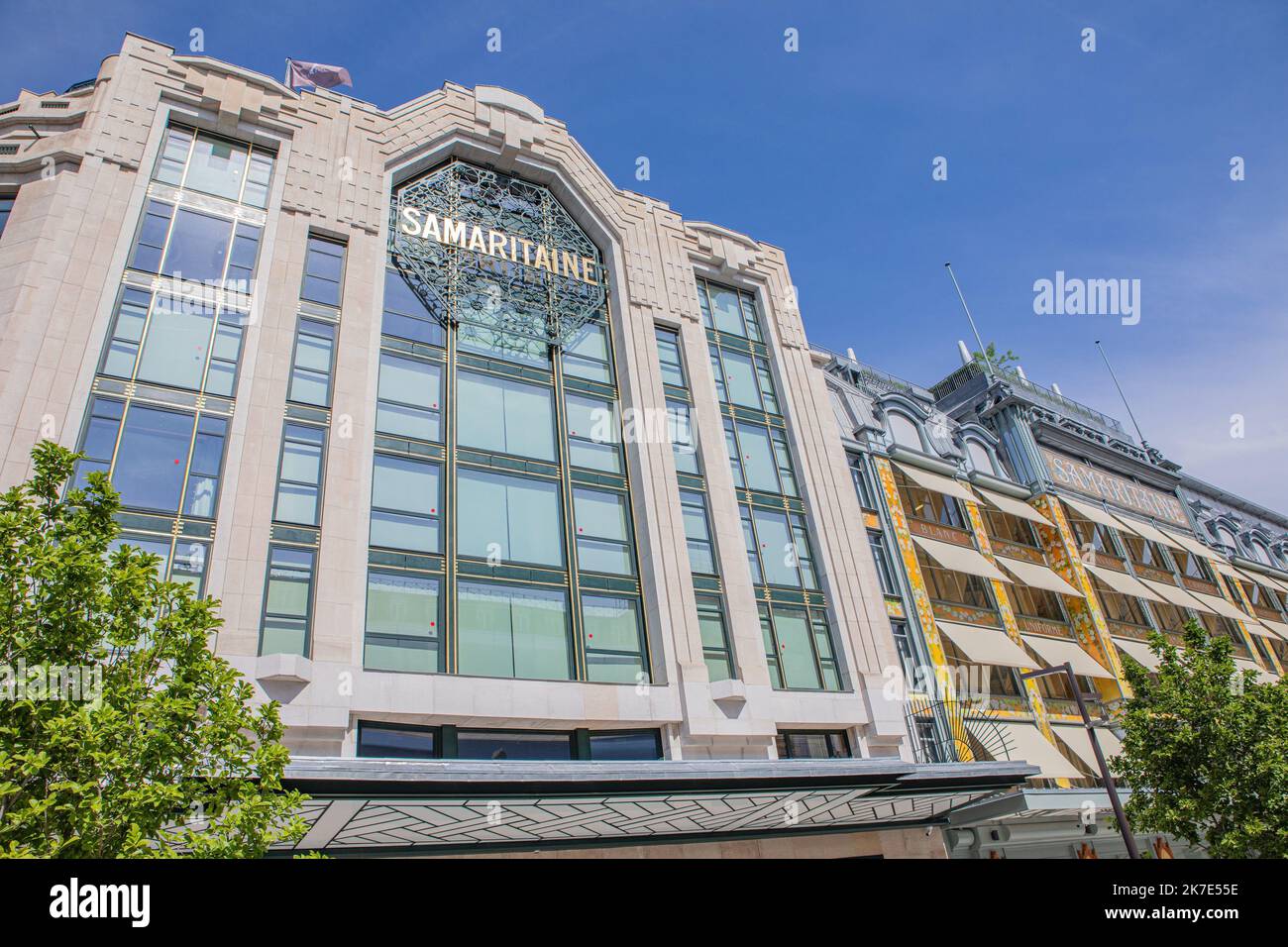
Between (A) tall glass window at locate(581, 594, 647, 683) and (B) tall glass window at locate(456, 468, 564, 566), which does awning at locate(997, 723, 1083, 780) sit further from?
(B) tall glass window at locate(456, 468, 564, 566)

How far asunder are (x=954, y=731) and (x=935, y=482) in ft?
34.5

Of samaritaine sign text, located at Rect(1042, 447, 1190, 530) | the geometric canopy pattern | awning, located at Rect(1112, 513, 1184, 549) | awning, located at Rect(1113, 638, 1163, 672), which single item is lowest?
the geometric canopy pattern

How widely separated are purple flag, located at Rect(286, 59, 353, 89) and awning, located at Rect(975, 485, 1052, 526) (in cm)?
2823

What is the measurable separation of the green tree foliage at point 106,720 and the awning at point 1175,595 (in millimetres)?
39503

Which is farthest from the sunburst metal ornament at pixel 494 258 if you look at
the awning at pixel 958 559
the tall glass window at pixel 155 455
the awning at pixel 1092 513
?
the awning at pixel 1092 513

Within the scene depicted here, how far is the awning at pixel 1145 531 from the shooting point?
39469 millimetres

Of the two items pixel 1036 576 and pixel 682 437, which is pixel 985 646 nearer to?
pixel 1036 576

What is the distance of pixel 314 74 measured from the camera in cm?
2473

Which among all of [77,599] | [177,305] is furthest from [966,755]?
[177,305]

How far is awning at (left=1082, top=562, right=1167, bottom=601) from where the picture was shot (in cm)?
3528

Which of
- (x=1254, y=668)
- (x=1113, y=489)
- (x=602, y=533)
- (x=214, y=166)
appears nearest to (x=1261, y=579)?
(x=1254, y=668)

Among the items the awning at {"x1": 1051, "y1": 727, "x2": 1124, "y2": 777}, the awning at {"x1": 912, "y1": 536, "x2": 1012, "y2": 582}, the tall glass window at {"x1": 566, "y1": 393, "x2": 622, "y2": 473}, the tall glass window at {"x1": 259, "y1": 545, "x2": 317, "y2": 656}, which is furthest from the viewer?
the awning at {"x1": 912, "y1": 536, "x2": 1012, "y2": 582}

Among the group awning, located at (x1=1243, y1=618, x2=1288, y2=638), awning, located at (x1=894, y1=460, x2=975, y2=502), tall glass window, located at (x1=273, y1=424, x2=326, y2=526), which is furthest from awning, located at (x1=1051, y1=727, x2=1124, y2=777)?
tall glass window, located at (x1=273, y1=424, x2=326, y2=526)

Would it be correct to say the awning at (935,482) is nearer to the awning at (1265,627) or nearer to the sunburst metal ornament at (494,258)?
the sunburst metal ornament at (494,258)
